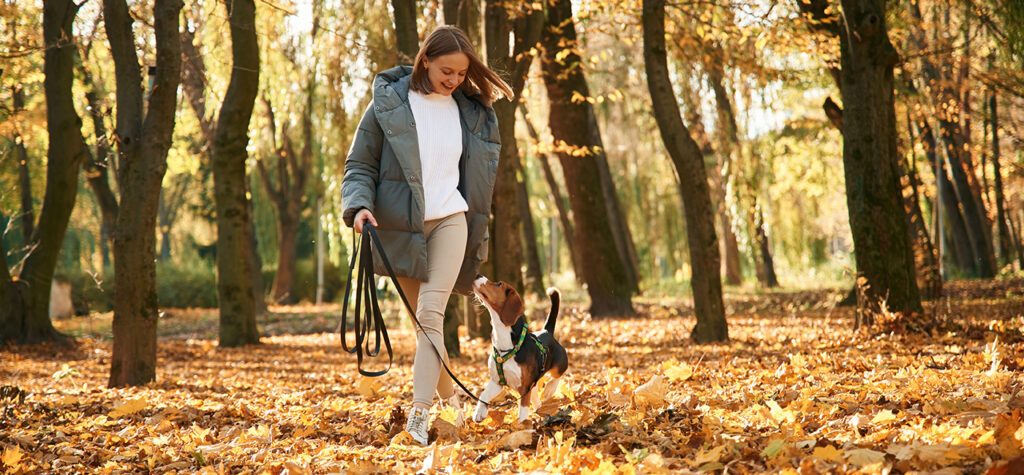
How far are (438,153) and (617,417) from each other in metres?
1.49

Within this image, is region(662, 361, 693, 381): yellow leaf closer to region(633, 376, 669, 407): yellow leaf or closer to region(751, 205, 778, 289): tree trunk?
Result: region(633, 376, 669, 407): yellow leaf

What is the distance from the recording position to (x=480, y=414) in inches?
189

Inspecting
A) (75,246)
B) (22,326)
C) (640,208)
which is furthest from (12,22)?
(75,246)

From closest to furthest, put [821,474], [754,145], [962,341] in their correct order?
1. [821,474]
2. [962,341]
3. [754,145]

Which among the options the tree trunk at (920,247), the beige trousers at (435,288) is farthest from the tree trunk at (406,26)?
the tree trunk at (920,247)

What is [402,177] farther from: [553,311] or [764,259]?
[764,259]

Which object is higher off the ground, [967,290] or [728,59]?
[728,59]

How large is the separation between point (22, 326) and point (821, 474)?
41.3 feet

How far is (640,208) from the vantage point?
2762cm

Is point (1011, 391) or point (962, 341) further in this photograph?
point (962, 341)

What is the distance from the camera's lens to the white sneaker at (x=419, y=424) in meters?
4.43

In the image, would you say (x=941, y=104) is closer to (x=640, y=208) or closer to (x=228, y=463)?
(x=640, y=208)

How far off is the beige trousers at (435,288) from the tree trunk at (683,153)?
5.01 metres

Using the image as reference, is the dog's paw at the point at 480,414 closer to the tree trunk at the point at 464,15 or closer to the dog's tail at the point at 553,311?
the dog's tail at the point at 553,311
